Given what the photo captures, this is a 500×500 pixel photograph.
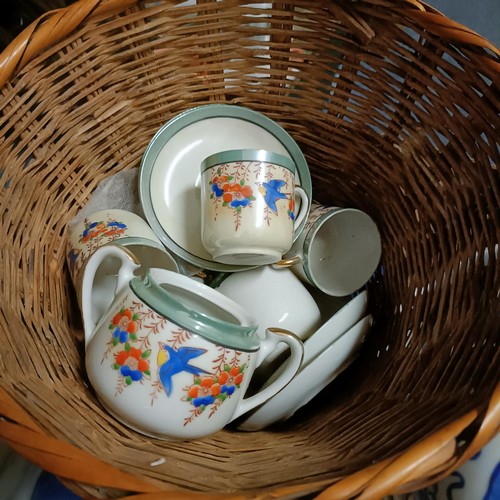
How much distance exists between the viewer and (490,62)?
25.2 inches

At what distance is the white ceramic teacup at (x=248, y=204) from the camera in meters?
0.73

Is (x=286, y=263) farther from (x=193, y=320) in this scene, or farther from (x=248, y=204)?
(x=193, y=320)

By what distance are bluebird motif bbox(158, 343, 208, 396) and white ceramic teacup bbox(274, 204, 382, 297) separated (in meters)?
0.26

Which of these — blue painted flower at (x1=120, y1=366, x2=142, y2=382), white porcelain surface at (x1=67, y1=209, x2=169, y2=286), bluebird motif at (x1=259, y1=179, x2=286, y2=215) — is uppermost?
bluebird motif at (x1=259, y1=179, x2=286, y2=215)

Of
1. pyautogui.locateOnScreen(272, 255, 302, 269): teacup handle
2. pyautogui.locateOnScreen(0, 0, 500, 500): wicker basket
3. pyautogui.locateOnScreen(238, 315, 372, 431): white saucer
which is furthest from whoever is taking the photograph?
pyautogui.locateOnScreen(272, 255, 302, 269): teacup handle

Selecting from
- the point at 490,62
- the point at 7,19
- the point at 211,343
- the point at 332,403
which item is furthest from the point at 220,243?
the point at 7,19

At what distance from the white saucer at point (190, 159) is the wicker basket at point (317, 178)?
1.0 inches

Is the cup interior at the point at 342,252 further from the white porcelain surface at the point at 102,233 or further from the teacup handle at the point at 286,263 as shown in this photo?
the white porcelain surface at the point at 102,233

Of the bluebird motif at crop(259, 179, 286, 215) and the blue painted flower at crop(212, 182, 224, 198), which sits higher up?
the bluebird motif at crop(259, 179, 286, 215)

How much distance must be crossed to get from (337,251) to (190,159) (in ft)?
0.92

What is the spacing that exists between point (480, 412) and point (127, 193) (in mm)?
601

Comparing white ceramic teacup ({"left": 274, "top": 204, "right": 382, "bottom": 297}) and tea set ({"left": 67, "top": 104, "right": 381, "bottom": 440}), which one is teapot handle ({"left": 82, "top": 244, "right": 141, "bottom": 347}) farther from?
white ceramic teacup ({"left": 274, "top": 204, "right": 382, "bottom": 297})

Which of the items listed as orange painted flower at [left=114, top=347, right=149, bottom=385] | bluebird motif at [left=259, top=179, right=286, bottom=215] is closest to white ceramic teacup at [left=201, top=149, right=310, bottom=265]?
bluebird motif at [left=259, top=179, right=286, bottom=215]

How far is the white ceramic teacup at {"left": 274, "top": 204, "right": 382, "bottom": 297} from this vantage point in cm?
84
